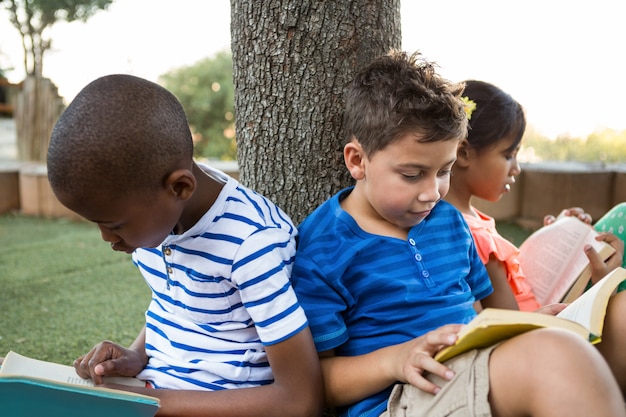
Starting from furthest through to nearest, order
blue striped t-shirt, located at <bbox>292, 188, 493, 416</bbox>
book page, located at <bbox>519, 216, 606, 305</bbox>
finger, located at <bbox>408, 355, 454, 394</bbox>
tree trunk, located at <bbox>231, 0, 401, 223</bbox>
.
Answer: book page, located at <bbox>519, 216, 606, 305</bbox> → tree trunk, located at <bbox>231, 0, 401, 223</bbox> → blue striped t-shirt, located at <bbox>292, 188, 493, 416</bbox> → finger, located at <bbox>408, 355, 454, 394</bbox>

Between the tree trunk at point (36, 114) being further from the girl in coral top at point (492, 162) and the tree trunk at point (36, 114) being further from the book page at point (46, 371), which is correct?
the book page at point (46, 371)

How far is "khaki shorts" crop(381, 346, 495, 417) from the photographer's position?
1.30 metres

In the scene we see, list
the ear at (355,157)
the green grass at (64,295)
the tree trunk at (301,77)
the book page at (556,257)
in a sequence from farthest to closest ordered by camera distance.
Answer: the green grass at (64,295) → the book page at (556,257) → the tree trunk at (301,77) → the ear at (355,157)

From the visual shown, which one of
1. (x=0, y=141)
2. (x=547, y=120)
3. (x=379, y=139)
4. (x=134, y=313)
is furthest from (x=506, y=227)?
(x=0, y=141)

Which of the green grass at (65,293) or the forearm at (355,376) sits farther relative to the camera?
the green grass at (65,293)

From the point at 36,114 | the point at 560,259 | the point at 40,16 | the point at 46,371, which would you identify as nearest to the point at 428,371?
the point at 46,371

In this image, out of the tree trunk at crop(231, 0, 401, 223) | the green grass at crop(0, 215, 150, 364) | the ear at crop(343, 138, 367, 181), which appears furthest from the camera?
the green grass at crop(0, 215, 150, 364)

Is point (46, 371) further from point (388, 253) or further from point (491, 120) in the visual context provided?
point (491, 120)

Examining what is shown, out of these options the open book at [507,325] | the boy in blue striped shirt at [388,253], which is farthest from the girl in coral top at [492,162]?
the open book at [507,325]

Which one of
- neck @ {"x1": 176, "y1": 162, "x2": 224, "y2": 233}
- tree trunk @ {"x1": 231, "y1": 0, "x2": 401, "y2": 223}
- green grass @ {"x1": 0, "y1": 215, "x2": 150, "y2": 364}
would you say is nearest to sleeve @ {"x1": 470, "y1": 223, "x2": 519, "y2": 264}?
tree trunk @ {"x1": 231, "y1": 0, "x2": 401, "y2": 223}

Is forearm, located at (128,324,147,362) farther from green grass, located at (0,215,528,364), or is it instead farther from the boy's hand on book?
the boy's hand on book

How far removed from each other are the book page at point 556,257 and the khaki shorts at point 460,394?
1123 mm

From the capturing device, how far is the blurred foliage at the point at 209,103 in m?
10.7

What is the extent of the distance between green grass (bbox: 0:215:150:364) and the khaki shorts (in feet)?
5.94
